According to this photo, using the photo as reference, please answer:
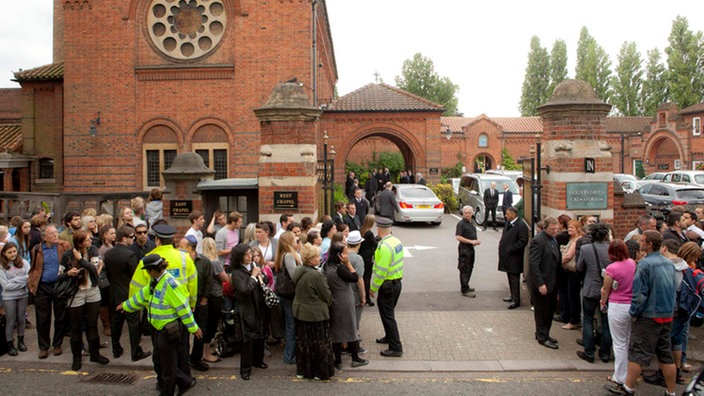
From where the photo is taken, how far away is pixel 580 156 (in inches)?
376

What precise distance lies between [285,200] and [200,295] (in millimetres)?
3594

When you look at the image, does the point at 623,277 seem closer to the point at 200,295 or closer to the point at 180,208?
the point at 200,295

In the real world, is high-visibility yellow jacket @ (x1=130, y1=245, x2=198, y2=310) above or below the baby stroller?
above

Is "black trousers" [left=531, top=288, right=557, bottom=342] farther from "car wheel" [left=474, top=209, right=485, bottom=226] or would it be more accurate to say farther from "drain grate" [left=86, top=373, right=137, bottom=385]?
"car wheel" [left=474, top=209, right=485, bottom=226]

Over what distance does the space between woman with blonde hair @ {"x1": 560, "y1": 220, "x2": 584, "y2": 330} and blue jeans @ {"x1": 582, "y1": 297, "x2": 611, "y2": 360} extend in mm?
813

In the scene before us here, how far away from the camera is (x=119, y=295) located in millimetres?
7402

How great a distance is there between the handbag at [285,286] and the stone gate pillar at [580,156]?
5.17m

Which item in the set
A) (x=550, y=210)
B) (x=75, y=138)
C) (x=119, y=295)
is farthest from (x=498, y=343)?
(x=75, y=138)

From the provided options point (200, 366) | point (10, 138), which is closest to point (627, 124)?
point (10, 138)

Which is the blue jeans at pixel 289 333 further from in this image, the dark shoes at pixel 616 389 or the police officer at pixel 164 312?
the dark shoes at pixel 616 389

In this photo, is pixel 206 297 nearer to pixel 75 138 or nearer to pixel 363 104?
pixel 75 138

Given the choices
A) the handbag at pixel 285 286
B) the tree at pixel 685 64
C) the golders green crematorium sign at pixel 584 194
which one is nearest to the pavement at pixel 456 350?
the handbag at pixel 285 286

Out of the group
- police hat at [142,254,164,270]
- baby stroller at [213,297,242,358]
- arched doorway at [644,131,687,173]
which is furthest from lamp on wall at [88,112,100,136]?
arched doorway at [644,131,687,173]

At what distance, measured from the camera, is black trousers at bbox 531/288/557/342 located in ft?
25.2
